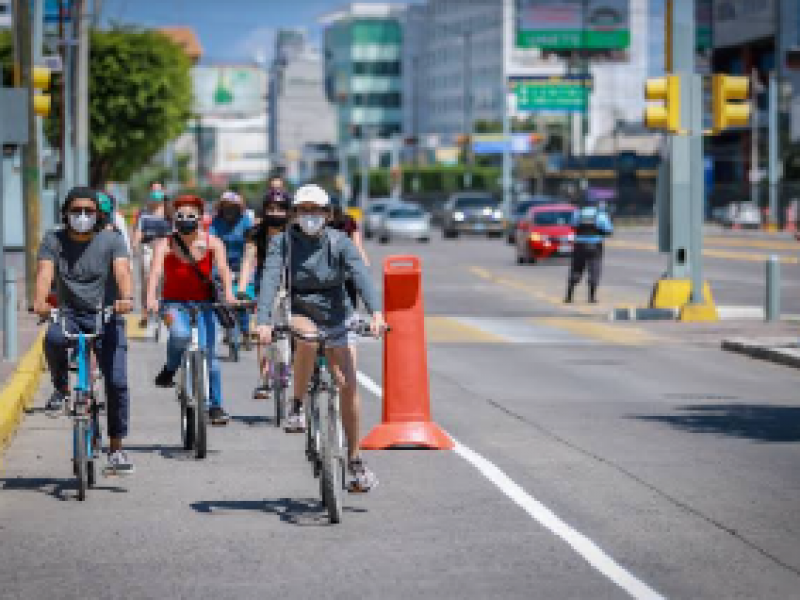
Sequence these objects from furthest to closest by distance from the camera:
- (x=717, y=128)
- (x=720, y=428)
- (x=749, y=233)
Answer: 1. (x=749, y=233)
2. (x=717, y=128)
3. (x=720, y=428)

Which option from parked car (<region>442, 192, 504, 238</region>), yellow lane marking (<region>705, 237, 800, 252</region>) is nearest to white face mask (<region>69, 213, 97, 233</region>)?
yellow lane marking (<region>705, 237, 800, 252</region>)

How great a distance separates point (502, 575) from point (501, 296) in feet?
89.8

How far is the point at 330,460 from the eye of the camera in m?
9.81

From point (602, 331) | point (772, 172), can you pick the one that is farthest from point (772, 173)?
point (602, 331)

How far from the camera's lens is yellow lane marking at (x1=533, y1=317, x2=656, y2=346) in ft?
80.7

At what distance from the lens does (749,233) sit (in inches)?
3349

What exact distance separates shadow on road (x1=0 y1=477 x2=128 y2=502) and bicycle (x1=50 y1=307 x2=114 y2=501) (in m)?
0.09

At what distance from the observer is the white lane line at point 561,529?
816 centimetres

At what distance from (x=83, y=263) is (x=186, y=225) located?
2.18 meters

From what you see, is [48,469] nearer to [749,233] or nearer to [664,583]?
[664,583]

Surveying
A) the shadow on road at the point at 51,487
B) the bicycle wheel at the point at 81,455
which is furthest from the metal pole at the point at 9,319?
the bicycle wheel at the point at 81,455

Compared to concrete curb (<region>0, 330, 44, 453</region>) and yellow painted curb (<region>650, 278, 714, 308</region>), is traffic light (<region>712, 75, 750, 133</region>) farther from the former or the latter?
concrete curb (<region>0, 330, 44, 453</region>)

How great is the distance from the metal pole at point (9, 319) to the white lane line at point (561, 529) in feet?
22.5

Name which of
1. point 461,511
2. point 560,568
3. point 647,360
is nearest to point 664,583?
point 560,568
